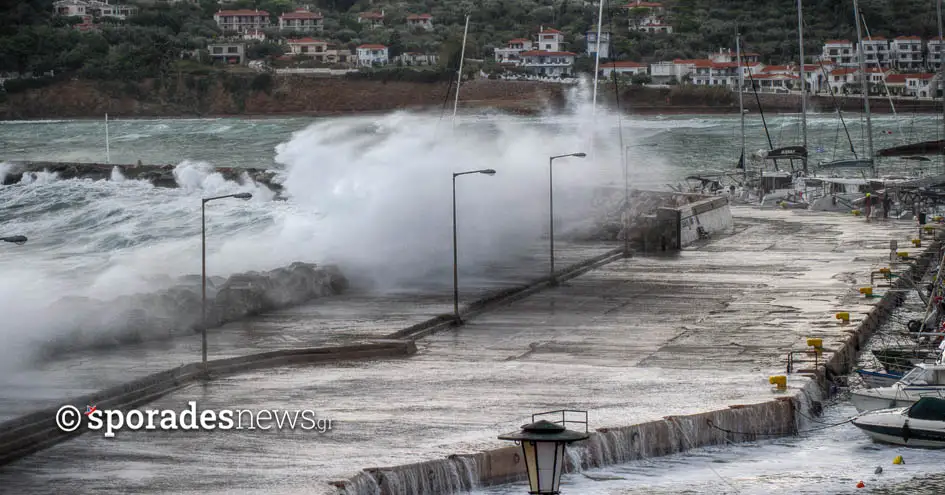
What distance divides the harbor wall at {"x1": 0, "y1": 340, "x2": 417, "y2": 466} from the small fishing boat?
13594mm

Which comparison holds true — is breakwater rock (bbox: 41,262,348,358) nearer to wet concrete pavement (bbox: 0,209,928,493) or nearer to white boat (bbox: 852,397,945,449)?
wet concrete pavement (bbox: 0,209,928,493)

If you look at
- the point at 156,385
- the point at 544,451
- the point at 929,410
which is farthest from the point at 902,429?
the point at 544,451

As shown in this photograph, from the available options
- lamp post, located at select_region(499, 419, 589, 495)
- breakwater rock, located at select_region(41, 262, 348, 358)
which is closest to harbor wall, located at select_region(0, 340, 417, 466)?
breakwater rock, located at select_region(41, 262, 348, 358)

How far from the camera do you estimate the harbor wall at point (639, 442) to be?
106ft

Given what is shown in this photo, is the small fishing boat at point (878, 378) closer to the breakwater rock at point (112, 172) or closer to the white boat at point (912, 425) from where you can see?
the white boat at point (912, 425)

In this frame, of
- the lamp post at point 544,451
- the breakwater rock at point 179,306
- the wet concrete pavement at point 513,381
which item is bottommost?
the wet concrete pavement at point 513,381

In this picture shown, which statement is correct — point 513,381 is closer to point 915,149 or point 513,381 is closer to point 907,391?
point 907,391

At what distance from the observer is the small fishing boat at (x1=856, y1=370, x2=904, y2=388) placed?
43688 mm

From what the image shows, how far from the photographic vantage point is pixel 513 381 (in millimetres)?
44344

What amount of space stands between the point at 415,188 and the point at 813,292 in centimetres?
2641

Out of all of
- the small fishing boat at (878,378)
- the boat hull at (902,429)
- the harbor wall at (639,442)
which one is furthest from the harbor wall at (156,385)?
the boat hull at (902,429)

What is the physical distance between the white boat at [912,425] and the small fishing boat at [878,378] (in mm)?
4309

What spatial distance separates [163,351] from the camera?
49.1 meters

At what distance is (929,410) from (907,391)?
193 centimetres
